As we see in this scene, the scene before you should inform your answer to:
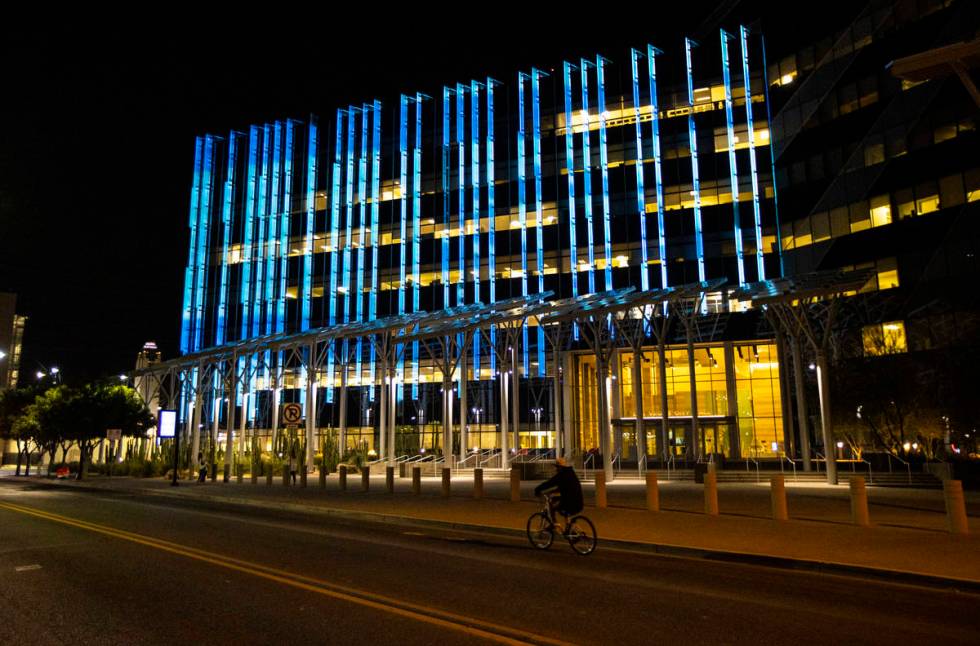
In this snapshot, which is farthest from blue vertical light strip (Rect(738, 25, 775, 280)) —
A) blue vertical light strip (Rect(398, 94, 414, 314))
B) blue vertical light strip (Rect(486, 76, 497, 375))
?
blue vertical light strip (Rect(398, 94, 414, 314))

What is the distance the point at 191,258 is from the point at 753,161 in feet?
184

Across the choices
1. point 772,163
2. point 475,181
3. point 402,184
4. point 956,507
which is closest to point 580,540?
point 956,507

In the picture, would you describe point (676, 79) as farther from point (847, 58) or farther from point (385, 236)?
point (385, 236)

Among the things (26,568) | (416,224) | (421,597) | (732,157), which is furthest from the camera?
(416,224)

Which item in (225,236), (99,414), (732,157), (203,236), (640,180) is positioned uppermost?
(732,157)

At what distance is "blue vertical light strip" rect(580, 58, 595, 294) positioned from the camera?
59.8 meters

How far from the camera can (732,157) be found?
5684 centimetres

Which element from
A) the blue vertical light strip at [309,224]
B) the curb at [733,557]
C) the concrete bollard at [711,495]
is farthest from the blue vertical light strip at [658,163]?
the curb at [733,557]

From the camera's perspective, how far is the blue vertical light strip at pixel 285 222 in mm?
70825

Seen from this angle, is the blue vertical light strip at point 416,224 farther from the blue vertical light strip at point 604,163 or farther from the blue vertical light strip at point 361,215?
the blue vertical light strip at point 604,163

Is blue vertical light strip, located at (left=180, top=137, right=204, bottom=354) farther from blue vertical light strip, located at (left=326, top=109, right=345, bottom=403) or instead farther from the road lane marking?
the road lane marking

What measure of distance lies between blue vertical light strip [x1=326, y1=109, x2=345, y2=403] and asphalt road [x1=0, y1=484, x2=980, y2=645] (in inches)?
2148

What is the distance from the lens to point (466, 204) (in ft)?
215

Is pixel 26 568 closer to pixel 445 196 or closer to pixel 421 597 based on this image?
pixel 421 597
